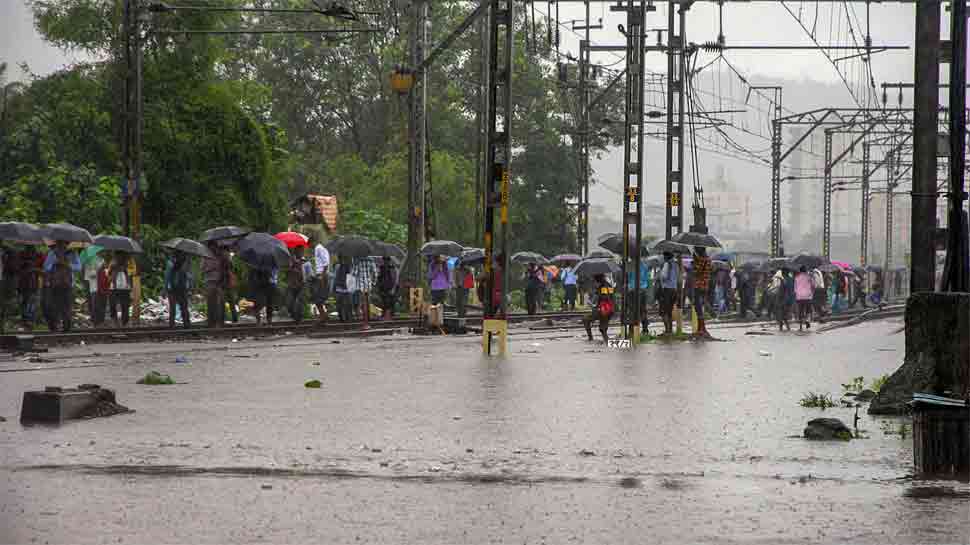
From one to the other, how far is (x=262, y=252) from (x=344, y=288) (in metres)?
4.15

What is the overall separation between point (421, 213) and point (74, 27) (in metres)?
13.7

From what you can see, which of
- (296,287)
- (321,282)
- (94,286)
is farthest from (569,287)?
(94,286)

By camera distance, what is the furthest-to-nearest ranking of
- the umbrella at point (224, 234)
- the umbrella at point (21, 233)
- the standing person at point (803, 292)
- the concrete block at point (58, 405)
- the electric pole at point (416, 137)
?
the standing person at point (803, 292) → the electric pole at point (416, 137) → the umbrella at point (224, 234) → the umbrella at point (21, 233) → the concrete block at point (58, 405)

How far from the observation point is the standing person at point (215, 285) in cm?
3183

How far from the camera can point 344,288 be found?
123 feet

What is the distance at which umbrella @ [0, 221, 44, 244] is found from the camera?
30344 mm

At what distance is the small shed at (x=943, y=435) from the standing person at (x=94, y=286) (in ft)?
80.7

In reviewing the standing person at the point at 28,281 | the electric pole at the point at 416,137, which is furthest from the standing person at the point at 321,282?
the standing person at the point at 28,281

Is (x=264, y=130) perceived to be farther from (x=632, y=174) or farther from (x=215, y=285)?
(x=632, y=174)

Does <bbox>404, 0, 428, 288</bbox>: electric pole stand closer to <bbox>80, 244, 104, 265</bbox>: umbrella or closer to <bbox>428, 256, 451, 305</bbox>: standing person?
<bbox>428, 256, 451, 305</bbox>: standing person

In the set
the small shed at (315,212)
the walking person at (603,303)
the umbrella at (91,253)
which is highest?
the small shed at (315,212)

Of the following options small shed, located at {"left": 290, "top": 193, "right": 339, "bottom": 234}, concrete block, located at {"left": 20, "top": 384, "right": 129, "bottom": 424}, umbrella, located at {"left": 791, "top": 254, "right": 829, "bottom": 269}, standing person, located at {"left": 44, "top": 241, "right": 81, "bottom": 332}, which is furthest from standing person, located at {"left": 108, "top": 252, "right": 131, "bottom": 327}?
small shed, located at {"left": 290, "top": 193, "right": 339, "bottom": 234}

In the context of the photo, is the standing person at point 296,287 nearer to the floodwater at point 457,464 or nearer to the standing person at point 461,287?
the standing person at point 461,287

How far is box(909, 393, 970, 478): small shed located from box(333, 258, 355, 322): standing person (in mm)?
27546
